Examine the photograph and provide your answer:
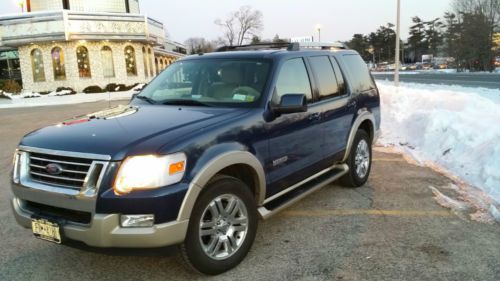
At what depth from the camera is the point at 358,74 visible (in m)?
6.05

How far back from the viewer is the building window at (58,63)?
36.2m

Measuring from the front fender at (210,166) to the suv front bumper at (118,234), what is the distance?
0.46 feet

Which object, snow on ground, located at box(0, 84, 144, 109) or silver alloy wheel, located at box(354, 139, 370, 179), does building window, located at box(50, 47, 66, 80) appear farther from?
silver alloy wheel, located at box(354, 139, 370, 179)

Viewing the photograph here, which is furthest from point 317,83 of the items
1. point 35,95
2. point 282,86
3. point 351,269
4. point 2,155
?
point 35,95

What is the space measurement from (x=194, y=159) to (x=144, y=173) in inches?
15.3

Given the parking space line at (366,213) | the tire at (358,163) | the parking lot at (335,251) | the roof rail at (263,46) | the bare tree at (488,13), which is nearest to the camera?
the parking lot at (335,251)

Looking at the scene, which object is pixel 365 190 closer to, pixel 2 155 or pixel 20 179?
pixel 20 179

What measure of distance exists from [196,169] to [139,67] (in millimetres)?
37022

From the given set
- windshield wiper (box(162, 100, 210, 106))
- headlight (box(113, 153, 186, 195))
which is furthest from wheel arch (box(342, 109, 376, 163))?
headlight (box(113, 153, 186, 195))

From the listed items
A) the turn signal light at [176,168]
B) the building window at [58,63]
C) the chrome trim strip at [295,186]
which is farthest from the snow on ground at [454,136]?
the building window at [58,63]

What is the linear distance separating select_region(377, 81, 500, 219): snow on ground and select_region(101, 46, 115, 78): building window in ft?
98.1

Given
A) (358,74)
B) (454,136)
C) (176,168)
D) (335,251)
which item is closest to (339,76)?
(358,74)

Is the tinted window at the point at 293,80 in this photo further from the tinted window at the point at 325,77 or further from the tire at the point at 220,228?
the tire at the point at 220,228

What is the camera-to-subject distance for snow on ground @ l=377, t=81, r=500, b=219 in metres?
6.14
